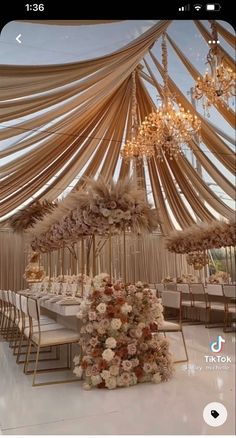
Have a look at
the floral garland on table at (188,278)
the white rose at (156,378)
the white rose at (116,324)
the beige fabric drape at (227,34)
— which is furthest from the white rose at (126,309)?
the beige fabric drape at (227,34)

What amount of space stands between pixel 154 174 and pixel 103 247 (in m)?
2.25

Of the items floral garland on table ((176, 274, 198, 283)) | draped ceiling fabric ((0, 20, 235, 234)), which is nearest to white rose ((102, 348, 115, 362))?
draped ceiling fabric ((0, 20, 235, 234))

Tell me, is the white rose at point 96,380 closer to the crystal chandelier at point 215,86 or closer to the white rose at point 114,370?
the white rose at point 114,370

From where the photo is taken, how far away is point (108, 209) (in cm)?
294

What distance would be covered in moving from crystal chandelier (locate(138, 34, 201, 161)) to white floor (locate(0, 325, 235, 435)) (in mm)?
2790

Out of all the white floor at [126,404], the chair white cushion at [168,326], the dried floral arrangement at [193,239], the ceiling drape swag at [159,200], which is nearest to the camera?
the white floor at [126,404]

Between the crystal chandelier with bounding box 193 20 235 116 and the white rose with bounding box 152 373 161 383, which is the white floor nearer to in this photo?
the white rose with bounding box 152 373 161 383

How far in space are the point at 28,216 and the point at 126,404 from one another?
4.23 m

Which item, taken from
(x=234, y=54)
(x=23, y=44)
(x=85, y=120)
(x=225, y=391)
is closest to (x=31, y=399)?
(x=225, y=391)

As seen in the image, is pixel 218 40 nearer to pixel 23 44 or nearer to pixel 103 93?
pixel 23 44

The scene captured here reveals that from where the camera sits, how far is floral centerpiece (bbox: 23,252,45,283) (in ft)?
20.7

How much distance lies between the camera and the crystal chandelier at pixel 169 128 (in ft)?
14.6

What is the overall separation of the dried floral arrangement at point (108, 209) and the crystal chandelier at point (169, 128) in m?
1.65
